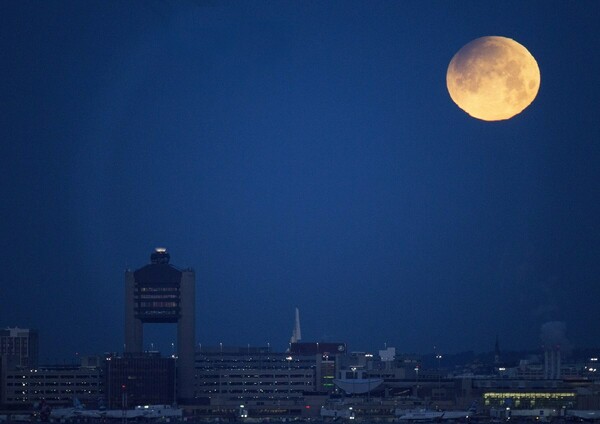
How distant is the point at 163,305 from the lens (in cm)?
19238

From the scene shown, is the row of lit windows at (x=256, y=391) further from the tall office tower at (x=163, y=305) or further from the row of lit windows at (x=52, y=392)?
the row of lit windows at (x=52, y=392)

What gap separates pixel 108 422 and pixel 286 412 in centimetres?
3026

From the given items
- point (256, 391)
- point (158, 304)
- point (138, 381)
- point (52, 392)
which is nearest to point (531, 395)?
point (256, 391)

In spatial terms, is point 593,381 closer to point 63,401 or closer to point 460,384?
point 460,384

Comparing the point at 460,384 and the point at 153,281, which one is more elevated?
the point at 153,281

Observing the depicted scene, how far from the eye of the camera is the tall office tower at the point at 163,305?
626ft

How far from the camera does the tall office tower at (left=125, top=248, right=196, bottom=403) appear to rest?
191 m

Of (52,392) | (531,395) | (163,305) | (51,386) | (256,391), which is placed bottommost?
(531,395)

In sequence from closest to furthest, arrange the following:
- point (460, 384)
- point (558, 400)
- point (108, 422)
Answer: point (108, 422) → point (558, 400) → point (460, 384)

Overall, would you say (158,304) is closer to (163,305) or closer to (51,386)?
(163,305)

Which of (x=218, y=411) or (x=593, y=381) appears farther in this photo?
(x=593, y=381)

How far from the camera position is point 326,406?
583 feet

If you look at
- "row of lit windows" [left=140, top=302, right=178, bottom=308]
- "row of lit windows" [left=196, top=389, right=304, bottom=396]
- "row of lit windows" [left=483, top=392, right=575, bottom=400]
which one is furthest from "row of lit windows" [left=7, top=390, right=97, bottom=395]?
"row of lit windows" [left=483, top=392, right=575, bottom=400]

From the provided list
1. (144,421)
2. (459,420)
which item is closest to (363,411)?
(459,420)
